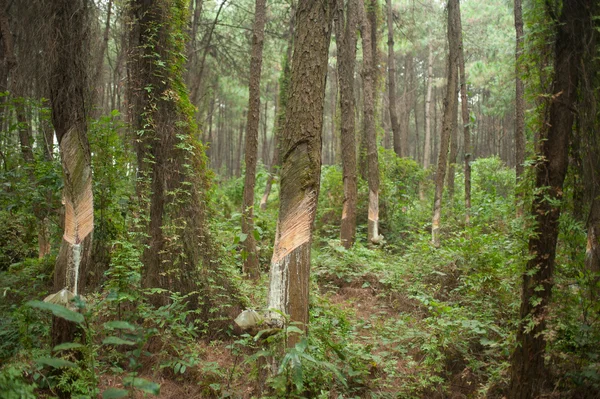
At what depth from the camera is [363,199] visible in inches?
531

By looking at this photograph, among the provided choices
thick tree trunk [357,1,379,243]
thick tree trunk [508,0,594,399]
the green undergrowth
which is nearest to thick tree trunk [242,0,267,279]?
the green undergrowth

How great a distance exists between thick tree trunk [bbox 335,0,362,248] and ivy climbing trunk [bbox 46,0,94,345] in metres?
7.07

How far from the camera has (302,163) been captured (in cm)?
432

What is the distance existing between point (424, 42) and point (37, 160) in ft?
85.7

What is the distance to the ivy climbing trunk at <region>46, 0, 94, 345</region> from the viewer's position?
13.9 ft

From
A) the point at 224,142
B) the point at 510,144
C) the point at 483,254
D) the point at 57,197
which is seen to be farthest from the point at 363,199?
the point at 224,142

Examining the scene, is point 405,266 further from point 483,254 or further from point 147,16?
point 147,16

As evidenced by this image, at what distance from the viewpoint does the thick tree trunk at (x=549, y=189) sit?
3.87 metres

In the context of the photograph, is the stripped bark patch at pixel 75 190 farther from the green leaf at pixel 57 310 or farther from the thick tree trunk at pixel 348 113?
the thick tree trunk at pixel 348 113

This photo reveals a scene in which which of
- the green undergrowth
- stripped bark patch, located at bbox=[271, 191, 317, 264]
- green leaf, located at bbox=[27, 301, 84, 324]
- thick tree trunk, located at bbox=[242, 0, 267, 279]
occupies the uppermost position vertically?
thick tree trunk, located at bbox=[242, 0, 267, 279]

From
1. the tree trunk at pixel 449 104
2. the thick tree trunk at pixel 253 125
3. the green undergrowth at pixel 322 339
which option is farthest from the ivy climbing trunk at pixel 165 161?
the tree trunk at pixel 449 104

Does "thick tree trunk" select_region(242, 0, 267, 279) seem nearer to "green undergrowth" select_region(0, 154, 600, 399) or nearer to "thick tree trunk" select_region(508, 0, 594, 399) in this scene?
"green undergrowth" select_region(0, 154, 600, 399)

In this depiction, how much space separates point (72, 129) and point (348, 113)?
7327mm

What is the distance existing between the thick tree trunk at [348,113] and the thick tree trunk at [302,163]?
6.33 metres
